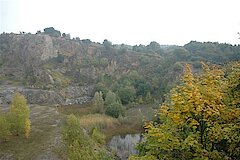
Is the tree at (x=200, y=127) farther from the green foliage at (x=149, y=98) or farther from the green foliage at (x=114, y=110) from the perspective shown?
the green foliage at (x=149, y=98)

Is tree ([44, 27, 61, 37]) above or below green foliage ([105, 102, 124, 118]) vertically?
above

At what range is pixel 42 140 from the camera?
30.6 m

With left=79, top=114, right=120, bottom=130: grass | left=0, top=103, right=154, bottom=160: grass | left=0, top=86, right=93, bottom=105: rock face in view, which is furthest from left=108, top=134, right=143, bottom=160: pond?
left=0, top=86, right=93, bottom=105: rock face

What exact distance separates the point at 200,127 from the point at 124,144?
105 ft

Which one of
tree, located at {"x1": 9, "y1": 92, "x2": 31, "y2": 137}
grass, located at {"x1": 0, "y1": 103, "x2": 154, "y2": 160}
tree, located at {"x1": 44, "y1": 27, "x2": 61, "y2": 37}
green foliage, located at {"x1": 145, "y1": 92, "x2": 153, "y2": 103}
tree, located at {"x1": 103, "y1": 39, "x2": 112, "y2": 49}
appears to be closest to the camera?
grass, located at {"x1": 0, "y1": 103, "x2": 154, "y2": 160}

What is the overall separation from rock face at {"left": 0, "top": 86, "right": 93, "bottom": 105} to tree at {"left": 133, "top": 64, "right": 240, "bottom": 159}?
188 feet

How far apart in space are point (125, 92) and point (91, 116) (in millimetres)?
18341

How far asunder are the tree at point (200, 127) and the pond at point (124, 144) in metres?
23.9

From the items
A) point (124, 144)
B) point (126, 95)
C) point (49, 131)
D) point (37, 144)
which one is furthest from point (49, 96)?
point (37, 144)

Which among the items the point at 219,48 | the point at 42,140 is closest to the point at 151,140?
the point at 42,140

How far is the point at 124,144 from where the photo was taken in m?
41.0

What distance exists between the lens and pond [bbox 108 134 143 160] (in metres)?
36.1

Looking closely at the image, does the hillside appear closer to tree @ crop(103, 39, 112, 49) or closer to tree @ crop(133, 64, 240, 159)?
tree @ crop(103, 39, 112, 49)

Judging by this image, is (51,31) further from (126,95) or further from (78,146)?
(78,146)
